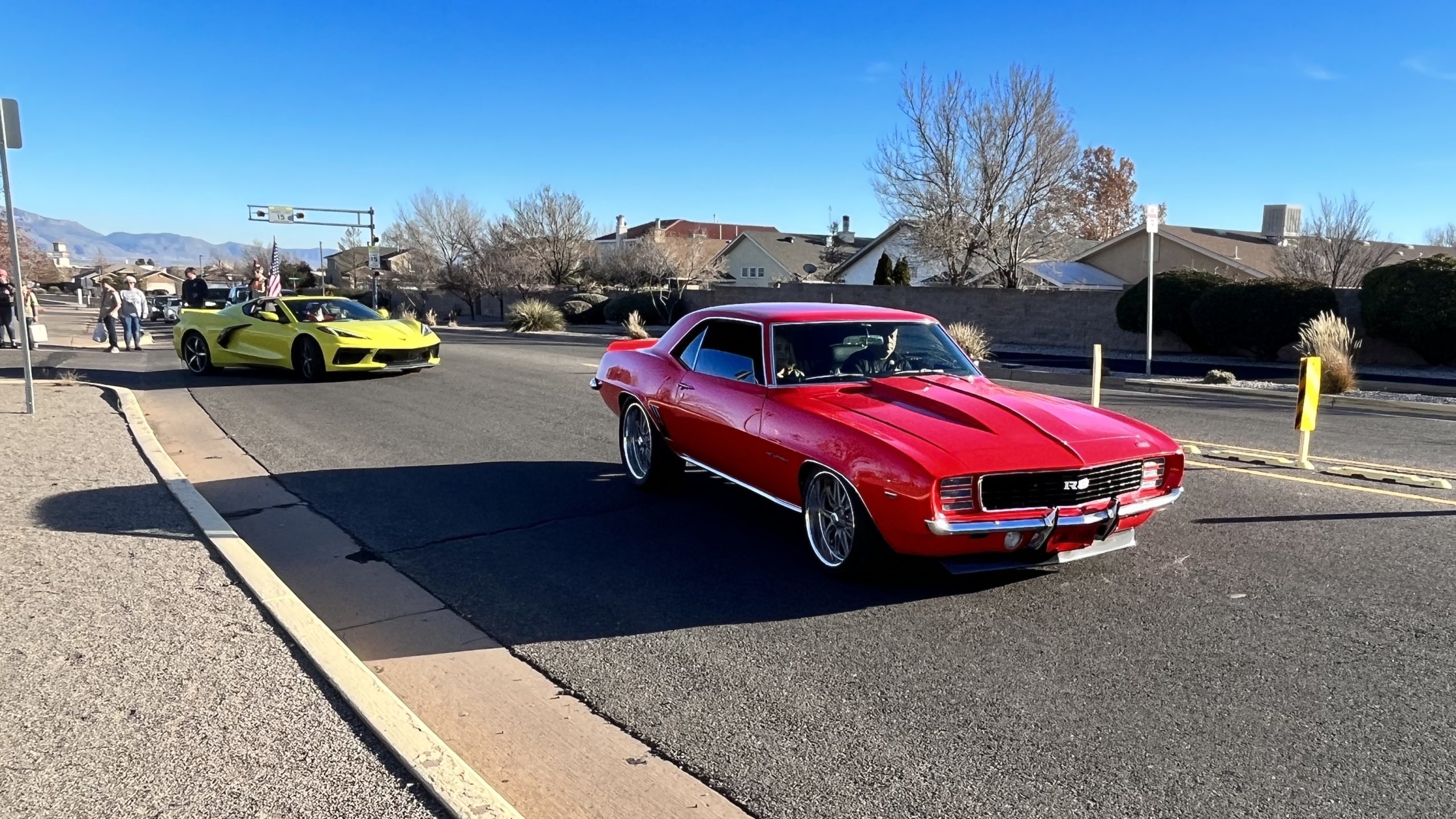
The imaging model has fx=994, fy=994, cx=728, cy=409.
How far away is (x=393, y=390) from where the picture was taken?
1375 cm

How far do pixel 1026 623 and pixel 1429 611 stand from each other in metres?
1.91

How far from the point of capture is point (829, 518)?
206 inches

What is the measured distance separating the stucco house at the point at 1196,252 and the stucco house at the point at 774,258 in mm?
18530

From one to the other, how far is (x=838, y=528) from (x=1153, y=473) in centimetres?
164

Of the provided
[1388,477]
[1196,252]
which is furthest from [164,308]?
[1388,477]

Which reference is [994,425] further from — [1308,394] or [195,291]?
[195,291]

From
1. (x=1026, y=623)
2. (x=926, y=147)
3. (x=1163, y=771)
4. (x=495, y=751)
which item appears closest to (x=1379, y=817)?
(x=1163, y=771)

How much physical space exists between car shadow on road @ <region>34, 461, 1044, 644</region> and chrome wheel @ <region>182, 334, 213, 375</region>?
8.69 metres

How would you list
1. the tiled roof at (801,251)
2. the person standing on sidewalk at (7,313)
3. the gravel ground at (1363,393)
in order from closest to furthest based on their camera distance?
the gravel ground at (1363,393) → the person standing on sidewalk at (7,313) → the tiled roof at (801,251)

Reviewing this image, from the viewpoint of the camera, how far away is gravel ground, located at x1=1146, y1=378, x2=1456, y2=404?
44.0ft

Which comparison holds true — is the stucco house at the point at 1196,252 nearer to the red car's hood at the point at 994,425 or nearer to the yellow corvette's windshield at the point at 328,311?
the yellow corvette's windshield at the point at 328,311

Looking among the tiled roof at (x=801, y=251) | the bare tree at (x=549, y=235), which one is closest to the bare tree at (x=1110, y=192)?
the tiled roof at (x=801, y=251)

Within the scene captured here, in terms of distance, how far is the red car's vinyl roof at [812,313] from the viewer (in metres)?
6.24

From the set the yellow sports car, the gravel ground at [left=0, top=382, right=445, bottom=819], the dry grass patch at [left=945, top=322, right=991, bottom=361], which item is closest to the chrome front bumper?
the gravel ground at [left=0, top=382, right=445, bottom=819]
